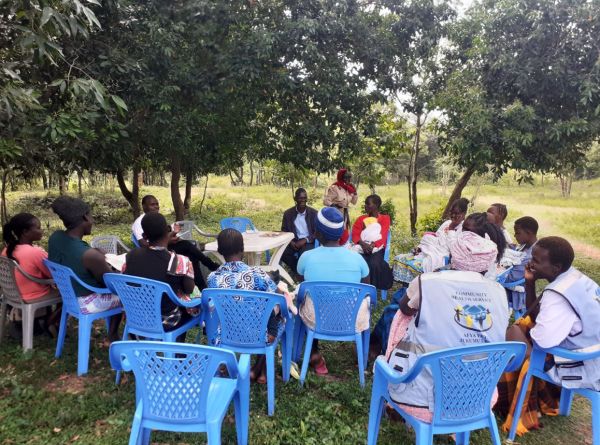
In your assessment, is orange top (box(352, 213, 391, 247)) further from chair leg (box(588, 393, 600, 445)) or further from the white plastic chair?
the white plastic chair

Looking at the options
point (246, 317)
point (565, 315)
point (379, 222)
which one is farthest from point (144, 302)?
point (379, 222)

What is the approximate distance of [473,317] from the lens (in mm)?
2518

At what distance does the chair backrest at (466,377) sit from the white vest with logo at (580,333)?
613 millimetres

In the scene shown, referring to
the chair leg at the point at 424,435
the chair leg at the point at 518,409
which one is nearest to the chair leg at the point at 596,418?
the chair leg at the point at 518,409

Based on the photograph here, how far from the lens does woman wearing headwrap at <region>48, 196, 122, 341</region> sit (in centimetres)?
362

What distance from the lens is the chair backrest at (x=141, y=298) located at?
314 centimetres

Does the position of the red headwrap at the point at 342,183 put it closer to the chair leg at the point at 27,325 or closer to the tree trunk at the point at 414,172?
the tree trunk at the point at 414,172

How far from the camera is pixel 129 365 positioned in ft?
6.96

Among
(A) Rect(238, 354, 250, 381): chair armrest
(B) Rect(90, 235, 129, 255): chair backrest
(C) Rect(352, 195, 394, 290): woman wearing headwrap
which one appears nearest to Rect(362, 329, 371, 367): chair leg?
(A) Rect(238, 354, 250, 381): chair armrest

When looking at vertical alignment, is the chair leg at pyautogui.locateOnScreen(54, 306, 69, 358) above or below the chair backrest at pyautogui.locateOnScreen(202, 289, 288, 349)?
below

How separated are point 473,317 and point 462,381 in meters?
0.46

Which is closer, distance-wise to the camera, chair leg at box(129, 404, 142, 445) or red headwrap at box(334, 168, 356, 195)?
chair leg at box(129, 404, 142, 445)

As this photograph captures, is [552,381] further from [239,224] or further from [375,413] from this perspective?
[239,224]

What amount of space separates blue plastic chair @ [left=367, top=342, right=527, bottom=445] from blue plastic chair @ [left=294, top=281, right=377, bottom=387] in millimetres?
975
